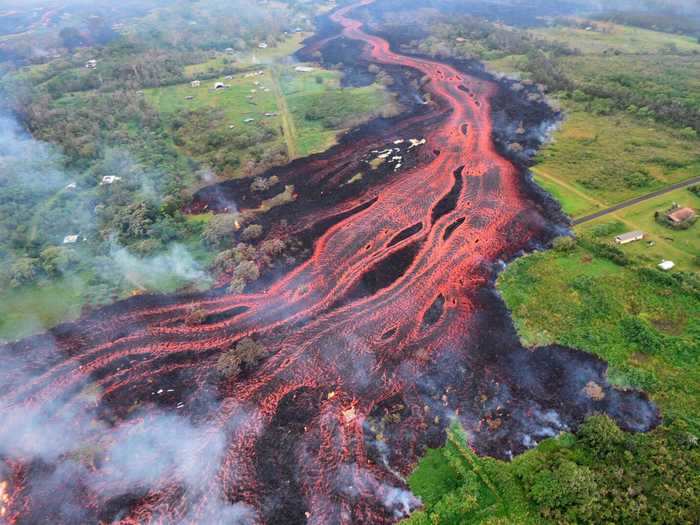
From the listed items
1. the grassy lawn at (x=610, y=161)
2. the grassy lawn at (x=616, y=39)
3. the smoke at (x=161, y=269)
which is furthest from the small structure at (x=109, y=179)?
the grassy lawn at (x=616, y=39)

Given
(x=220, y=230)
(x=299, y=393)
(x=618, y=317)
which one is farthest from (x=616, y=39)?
(x=299, y=393)

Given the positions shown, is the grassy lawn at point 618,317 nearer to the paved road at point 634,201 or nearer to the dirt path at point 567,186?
the paved road at point 634,201

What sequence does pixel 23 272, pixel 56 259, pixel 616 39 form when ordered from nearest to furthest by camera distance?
pixel 23 272 < pixel 56 259 < pixel 616 39

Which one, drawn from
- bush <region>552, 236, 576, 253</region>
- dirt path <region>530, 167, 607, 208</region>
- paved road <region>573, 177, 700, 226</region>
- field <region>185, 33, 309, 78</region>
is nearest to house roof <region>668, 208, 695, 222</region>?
paved road <region>573, 177, 700, 226</region>

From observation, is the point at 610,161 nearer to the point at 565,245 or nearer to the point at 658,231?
the point at 658,231

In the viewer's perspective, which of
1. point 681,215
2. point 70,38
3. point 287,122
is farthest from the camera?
point 70,38

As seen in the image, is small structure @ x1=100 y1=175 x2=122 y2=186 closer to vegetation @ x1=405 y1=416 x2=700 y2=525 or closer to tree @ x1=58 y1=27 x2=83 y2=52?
vegetation @ x1=405 y1=416 x2=700 y2=525
